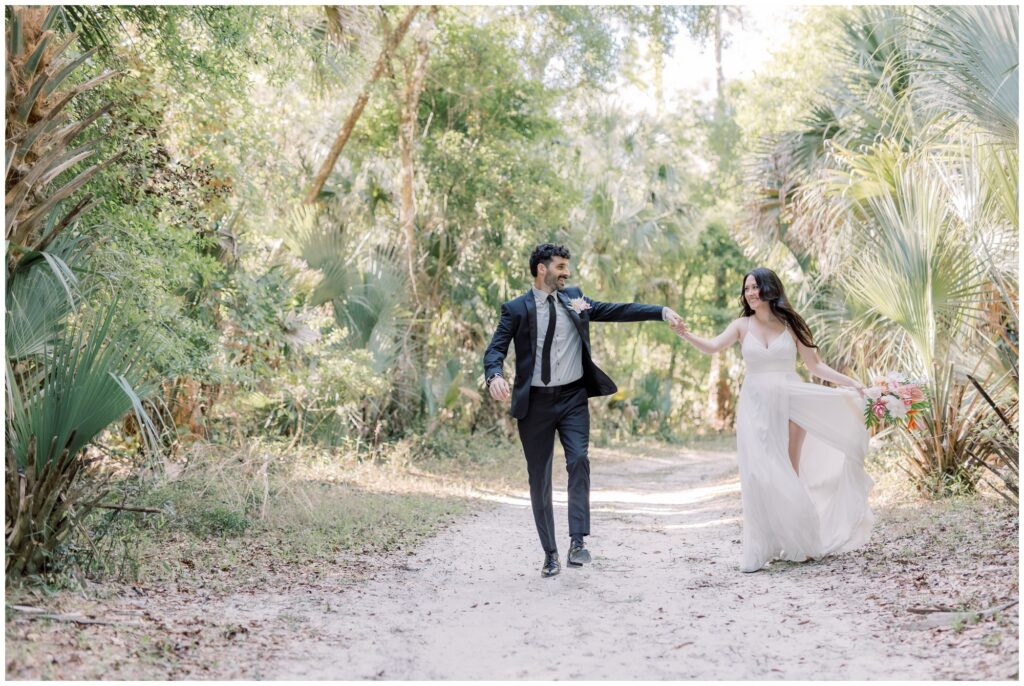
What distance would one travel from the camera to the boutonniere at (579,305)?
670 cm

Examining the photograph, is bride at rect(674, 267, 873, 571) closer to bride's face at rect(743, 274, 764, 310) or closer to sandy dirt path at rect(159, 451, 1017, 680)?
bride's face at rect(743, 274, 764, 310)

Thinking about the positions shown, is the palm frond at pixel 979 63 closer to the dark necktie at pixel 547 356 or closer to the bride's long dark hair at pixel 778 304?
the bride's long dark hair at pixel 778 304

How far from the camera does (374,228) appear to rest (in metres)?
16.7

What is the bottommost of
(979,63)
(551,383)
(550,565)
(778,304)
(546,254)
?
(550,565)

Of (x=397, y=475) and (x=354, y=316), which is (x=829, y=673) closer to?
(x=397, y=475)

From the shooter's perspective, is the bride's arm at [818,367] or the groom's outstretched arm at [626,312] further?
the bride's arm at [818,367]

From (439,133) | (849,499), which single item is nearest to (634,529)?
(849,499)

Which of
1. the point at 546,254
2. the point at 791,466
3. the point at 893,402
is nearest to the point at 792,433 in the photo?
the point at 791,466

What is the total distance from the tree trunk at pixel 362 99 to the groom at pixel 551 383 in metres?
9.35

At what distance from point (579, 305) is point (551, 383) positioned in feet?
1.91

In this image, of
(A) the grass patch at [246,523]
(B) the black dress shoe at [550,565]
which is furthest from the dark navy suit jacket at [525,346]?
(A) the grass patch at [246,523]

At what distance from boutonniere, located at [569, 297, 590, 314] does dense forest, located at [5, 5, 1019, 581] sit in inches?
112

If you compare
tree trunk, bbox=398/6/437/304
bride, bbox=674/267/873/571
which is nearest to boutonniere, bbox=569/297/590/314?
bride, bbox=674/267/873/571

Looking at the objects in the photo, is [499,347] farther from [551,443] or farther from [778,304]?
[778,304]
